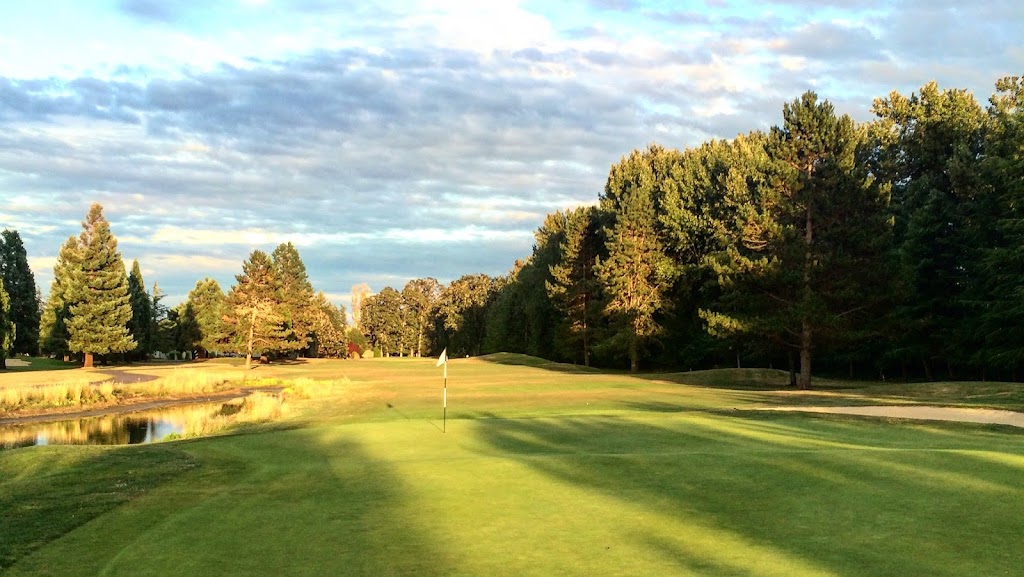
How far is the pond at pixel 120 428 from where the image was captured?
2377cm

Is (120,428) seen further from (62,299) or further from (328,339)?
(328,339)

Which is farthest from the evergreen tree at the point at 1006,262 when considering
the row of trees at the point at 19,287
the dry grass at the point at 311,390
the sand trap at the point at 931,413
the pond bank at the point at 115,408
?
the row of trees at the point at 19,287

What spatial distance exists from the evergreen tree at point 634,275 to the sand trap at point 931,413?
34.1 metres

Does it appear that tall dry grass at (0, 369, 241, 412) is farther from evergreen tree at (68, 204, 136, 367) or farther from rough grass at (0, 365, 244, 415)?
evergreen tree at (68, 204, 136, 367)

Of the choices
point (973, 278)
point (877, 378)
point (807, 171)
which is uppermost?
point (807, 171)

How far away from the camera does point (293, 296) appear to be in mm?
85188

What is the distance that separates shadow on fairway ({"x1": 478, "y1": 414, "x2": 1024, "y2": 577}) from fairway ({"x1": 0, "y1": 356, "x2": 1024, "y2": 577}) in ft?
0.12

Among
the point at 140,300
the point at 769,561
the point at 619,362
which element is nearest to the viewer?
the point at 769,561

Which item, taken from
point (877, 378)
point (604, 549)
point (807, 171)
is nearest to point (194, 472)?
point (604, 549)

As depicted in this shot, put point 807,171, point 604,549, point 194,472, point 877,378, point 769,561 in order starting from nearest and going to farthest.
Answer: point 769,561
point 604,549
point 194,472
point 807,171
point 877,378

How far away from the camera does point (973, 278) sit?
144ft

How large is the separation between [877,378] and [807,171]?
25473mm

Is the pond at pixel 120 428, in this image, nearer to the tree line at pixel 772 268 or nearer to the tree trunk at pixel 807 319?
the tree line at pixel 772 268

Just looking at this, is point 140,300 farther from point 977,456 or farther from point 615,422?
point 977,456
